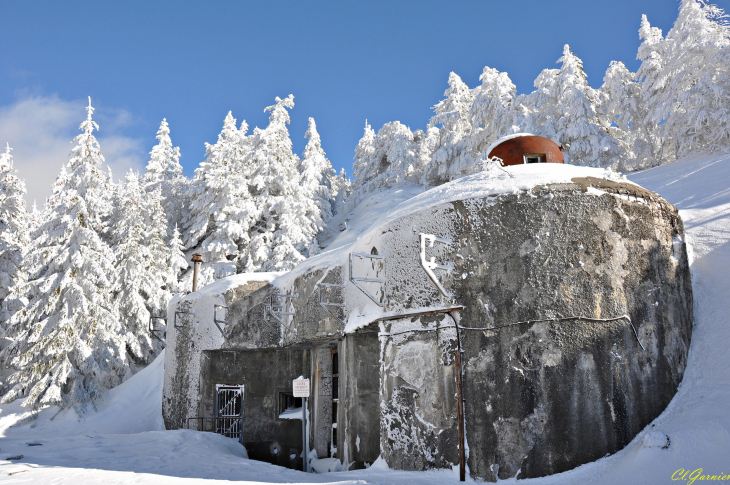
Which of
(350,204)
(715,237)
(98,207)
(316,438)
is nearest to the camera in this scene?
(715,237)

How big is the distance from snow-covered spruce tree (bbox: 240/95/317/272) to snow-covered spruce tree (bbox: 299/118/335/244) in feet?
2.76

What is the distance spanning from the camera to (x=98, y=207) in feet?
72.8

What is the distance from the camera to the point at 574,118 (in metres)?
28.3

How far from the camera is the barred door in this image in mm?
13992

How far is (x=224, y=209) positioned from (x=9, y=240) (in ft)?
36.9

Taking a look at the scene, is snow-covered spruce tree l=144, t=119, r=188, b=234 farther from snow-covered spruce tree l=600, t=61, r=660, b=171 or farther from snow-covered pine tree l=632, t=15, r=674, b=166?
snow-covered pine tree l=632, t=15, r=674, b=166

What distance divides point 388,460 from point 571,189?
16.7ft

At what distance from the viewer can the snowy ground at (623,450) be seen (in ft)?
20.3

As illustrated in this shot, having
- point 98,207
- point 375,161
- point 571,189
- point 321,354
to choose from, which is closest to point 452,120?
point 375,161

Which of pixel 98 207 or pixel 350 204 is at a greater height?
pixel 350 204

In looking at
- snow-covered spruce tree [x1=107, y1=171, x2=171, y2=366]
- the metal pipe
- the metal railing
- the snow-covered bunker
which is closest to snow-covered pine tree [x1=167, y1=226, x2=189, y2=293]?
Result: snow-covered spruce tree [x1=107, y1=171, x2=171, y2=366]

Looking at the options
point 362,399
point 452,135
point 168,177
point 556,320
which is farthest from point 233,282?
point 168,177

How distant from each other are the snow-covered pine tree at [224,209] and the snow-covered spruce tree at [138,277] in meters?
2.68

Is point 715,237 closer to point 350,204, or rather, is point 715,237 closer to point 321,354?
point 321,354
